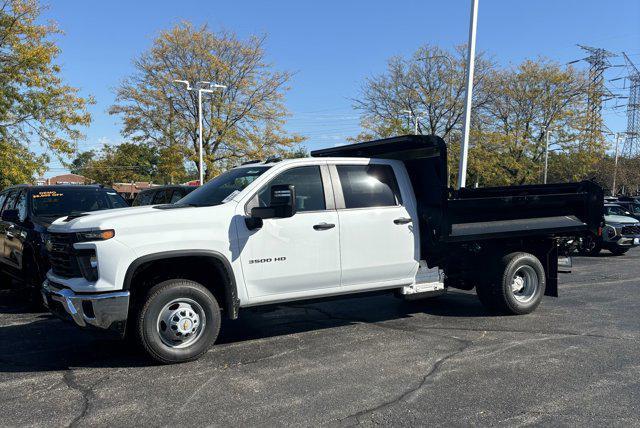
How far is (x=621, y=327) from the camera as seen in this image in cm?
649

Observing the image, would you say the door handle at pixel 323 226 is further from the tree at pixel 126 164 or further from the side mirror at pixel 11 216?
the tree at pixel 126 164

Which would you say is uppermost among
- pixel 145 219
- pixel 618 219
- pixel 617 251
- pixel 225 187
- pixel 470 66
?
pixel 470 66

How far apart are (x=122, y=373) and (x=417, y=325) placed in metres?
3.49

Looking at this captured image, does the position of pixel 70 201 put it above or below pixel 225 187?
below

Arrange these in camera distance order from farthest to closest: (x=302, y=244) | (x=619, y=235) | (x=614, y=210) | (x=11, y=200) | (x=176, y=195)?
(x=614, y=210)
(x=619, y=235)
(x=176, y=195)
(x=11, y=200)
(x=302, y=244)

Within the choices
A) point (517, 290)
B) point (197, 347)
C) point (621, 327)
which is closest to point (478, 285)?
point (517, 290)

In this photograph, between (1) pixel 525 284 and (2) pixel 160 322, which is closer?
(2) pixel 160 322

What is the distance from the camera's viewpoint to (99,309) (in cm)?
473

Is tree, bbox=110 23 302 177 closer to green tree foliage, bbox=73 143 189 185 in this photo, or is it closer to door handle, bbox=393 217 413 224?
green tree foliage, bbox=73 143 189 185

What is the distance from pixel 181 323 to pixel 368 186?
255 cm

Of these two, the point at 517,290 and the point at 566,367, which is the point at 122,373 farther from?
the point at 517,290

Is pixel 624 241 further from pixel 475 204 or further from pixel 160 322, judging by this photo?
pixel 160 322

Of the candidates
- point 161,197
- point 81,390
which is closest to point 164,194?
point 161,197

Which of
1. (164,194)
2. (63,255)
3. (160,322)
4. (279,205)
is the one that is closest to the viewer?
(160,322)
